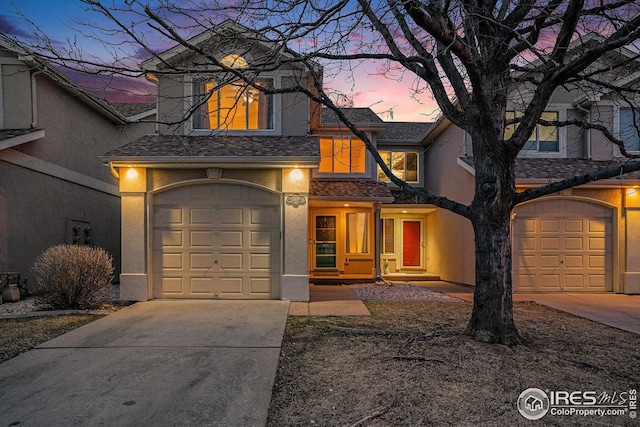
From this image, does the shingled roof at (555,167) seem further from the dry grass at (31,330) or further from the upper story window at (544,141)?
the dry grass at (31,330)

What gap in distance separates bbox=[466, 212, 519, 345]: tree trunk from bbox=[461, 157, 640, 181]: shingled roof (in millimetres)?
5925

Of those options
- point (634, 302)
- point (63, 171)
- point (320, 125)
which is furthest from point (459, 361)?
point (63, 171)

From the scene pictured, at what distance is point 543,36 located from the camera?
20.4ft

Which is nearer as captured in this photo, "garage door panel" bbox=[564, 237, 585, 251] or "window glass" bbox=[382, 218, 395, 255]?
"garage door panel" bbox=[564, 237, 585, 251]

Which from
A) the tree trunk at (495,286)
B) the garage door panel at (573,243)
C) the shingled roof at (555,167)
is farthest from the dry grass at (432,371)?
the shingled roof at (555,167)

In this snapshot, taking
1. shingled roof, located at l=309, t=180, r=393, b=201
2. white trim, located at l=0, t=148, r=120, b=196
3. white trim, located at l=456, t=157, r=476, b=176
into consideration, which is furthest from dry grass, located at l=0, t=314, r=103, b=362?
white trim, located at l=456, t=157, r=476, b=176

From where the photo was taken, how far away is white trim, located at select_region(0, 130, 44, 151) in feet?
31.5

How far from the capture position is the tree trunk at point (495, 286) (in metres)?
5.77

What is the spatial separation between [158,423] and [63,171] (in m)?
Result: 10.9

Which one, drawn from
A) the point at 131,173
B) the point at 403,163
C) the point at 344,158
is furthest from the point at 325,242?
the point at 131,173

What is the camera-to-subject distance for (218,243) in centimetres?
968

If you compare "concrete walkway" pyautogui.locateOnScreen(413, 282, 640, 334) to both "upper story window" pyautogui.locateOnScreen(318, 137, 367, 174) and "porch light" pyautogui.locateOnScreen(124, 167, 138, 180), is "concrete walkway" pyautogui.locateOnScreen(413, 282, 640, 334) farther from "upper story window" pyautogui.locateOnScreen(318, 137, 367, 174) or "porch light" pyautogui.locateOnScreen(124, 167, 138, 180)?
"porch light" pyautogui.locateOnScreen(124, 167, 138, 180)

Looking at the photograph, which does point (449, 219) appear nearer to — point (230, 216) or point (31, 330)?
point (230, 216)

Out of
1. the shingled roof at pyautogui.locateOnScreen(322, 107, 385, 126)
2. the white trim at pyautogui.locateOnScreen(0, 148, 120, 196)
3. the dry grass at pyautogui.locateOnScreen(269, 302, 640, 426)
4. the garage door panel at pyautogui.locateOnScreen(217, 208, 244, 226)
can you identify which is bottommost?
the dry grass at pyautogui.locateOnScreen(269, 302, 640, 426)
